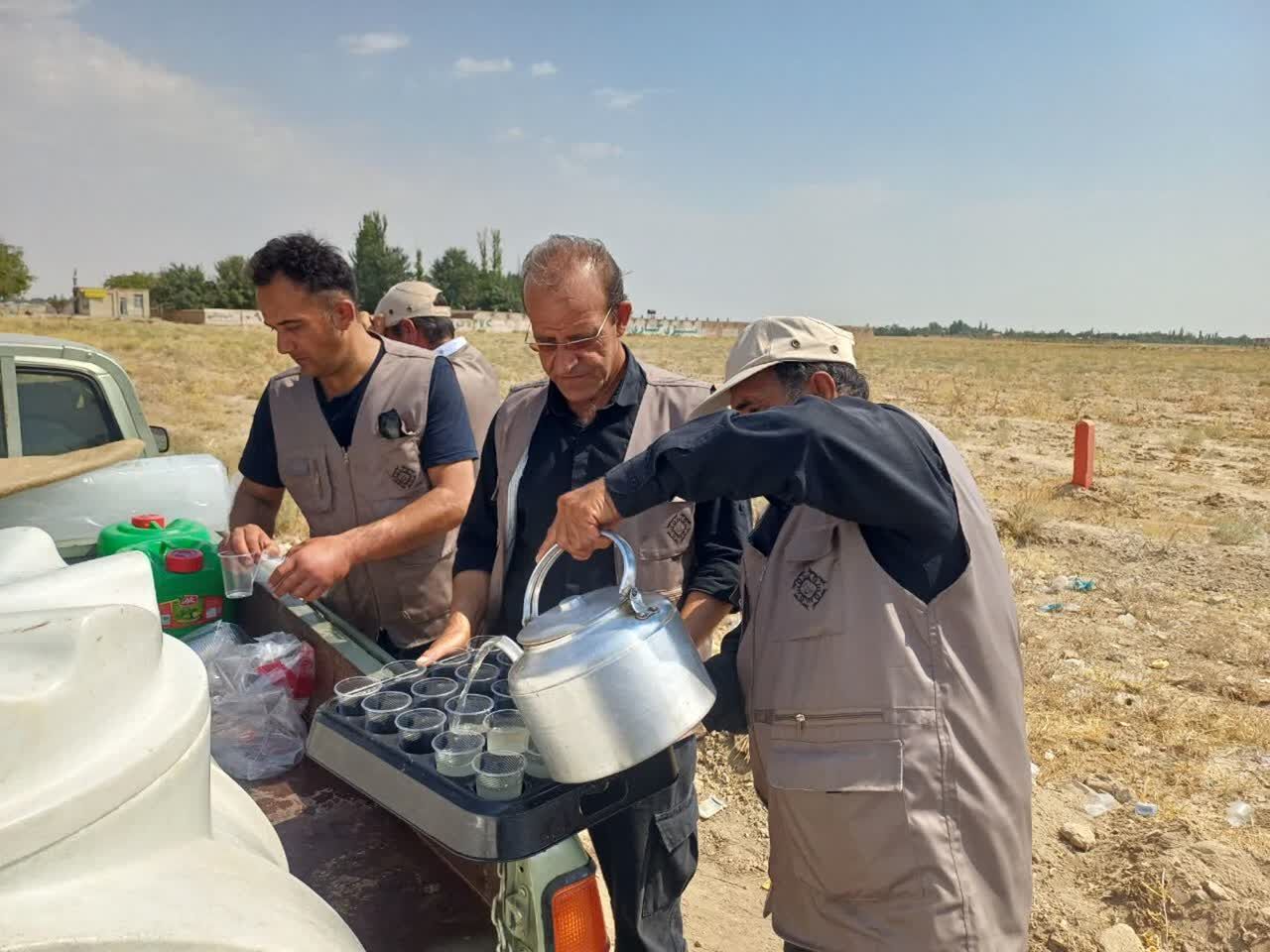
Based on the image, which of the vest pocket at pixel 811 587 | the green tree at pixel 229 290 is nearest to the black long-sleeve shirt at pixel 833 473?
the vest pocket at pixel 811 587

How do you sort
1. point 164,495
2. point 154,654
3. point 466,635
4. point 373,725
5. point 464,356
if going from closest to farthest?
point 154,654 < point 373,725 < point 466,635 < point 164,495 < point 464,356

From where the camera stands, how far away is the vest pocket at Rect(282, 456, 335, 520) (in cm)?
299

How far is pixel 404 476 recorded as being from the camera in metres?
2.96

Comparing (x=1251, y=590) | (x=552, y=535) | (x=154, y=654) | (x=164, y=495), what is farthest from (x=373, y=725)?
(x=1251, y=590)

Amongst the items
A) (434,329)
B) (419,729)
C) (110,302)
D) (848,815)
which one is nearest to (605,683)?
(419,729)

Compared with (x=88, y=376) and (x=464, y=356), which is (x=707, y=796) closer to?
(x=464, y=356)

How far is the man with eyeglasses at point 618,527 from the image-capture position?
6.97 feet

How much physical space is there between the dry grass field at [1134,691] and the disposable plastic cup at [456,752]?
2.10m

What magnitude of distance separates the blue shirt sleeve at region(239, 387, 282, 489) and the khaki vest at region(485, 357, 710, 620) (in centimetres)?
103

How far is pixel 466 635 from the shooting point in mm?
2340

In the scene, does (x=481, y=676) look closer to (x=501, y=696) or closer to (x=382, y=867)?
(x=501, y=696)

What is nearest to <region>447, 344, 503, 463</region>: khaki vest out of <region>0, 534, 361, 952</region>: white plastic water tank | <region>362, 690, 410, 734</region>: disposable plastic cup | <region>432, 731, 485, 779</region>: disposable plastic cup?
<region>362, 690, 410, 734</region>: disposable plastic cup

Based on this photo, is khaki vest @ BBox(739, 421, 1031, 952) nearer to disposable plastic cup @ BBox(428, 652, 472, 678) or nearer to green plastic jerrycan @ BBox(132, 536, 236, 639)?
disposable plastic cup @ BBox(428, 652, 472, 678)

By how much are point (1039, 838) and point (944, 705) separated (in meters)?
2.56
